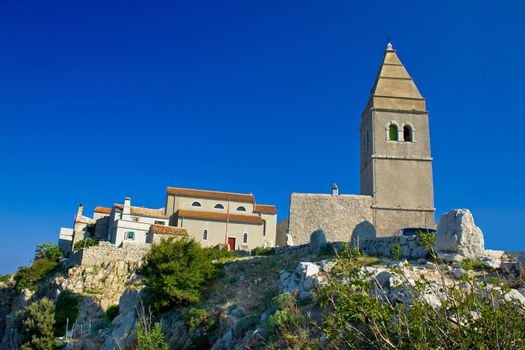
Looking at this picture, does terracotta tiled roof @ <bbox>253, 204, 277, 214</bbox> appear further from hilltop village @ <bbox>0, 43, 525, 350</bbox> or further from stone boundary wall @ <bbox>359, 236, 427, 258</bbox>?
stone boundary wall @ <bbox>359, 236, 427, 258</bbox>

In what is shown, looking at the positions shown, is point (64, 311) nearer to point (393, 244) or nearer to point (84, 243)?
point (84, 243)

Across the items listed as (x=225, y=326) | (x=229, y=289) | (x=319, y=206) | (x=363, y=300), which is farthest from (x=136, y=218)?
(x=363, y=300)

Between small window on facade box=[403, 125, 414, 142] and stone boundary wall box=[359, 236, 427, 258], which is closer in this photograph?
stone boundary wall box=[359, 236, 427, 258]

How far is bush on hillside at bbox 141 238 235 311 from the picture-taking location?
56.8 feet

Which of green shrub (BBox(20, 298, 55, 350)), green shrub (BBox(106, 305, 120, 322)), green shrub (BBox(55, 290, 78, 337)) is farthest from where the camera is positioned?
green shrub (BBox(55, 290, 78, 337))

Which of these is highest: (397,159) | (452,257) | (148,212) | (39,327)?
(397,159)

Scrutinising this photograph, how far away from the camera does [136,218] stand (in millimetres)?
39875

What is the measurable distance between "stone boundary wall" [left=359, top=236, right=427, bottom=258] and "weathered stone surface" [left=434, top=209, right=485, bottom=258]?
0.85 meters

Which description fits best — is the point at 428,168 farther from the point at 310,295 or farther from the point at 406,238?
the point at 310,295

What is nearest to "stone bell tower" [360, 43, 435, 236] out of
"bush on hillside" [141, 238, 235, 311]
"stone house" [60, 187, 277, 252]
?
"bush on hillside" [141, 238, 235, 311]

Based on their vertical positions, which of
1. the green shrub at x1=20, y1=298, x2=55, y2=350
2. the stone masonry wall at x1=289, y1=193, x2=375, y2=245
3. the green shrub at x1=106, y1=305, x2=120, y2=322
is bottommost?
the green shrub at x1=20, y1=298, x2=55, y2=350

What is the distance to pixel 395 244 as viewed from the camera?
1442 centimetres

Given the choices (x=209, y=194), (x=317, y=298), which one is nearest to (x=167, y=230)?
(x=209, y=194)

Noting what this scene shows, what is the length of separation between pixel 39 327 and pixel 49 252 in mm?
18822
